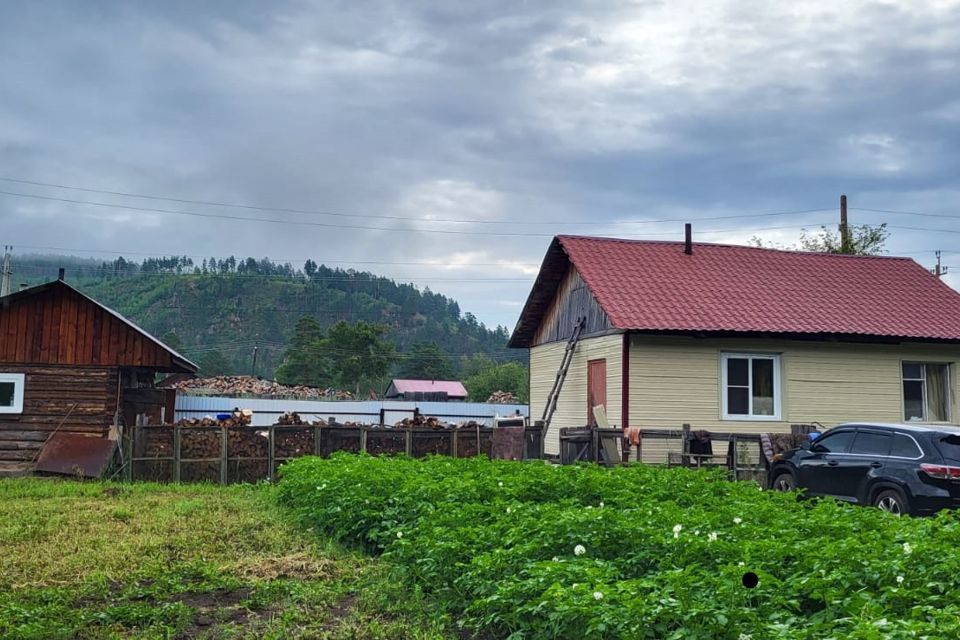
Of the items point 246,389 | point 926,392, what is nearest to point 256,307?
point 246,389

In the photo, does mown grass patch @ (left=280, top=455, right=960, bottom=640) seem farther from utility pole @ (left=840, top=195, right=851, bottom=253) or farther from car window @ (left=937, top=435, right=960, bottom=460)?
utility pole @ (left=840, top=195, right=851, bottom=253)

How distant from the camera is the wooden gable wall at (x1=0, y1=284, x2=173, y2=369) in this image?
20094 mm

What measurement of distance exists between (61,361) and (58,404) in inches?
38.8

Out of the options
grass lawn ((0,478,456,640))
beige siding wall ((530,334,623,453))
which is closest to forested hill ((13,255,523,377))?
beige siding wall ((530,334,623,453))

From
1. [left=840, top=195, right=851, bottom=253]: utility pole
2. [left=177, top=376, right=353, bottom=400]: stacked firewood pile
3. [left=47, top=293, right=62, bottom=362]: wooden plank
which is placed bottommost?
[left=177, top=376, right=353, bottom=400]: stacked firewood pile

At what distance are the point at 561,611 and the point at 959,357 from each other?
816 inches

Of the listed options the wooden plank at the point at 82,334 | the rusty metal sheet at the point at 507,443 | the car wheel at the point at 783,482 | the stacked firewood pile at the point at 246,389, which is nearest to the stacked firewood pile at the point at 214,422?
the wooden plank at the point at 82,334

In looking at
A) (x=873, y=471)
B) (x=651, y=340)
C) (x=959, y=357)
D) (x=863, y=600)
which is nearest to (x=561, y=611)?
(x=863, y=600)

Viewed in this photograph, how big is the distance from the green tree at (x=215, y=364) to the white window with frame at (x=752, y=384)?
227 feet

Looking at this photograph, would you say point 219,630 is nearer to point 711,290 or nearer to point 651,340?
point 651,340

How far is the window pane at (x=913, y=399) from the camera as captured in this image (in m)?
21.8

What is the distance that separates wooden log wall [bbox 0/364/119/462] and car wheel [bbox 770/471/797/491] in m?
14.5

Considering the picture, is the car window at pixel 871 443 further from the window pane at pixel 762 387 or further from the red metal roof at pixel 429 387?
the red metal roof at pixel 429 387

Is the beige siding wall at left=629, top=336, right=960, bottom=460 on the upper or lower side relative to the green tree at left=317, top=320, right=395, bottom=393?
lower
